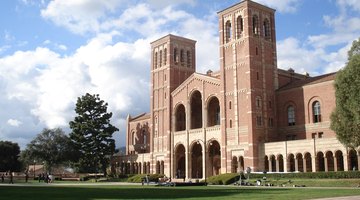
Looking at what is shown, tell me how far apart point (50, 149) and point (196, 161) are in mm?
31957

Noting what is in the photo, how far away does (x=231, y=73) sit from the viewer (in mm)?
64750

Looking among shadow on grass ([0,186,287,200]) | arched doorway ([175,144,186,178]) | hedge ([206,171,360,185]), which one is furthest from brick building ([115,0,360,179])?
shadow on grass ([0,186,287,200])

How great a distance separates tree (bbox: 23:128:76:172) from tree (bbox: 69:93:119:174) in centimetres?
384

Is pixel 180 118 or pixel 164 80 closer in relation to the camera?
pixel 180 118

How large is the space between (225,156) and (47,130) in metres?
42.6

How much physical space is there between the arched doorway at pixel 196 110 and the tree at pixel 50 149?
26625 millimetres

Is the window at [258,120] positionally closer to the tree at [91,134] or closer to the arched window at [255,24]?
the arched window at [255,24]

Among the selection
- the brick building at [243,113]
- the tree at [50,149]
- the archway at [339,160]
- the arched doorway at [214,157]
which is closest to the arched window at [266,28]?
the brick building at [243,113]

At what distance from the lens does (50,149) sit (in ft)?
289

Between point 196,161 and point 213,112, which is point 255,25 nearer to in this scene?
point 213,112

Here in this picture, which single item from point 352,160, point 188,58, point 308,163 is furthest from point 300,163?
point 188,58

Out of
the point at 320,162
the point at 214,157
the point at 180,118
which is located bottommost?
the point at 320,162

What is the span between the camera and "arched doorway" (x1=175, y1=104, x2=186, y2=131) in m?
76.2

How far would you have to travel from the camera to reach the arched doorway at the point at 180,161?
242ft
